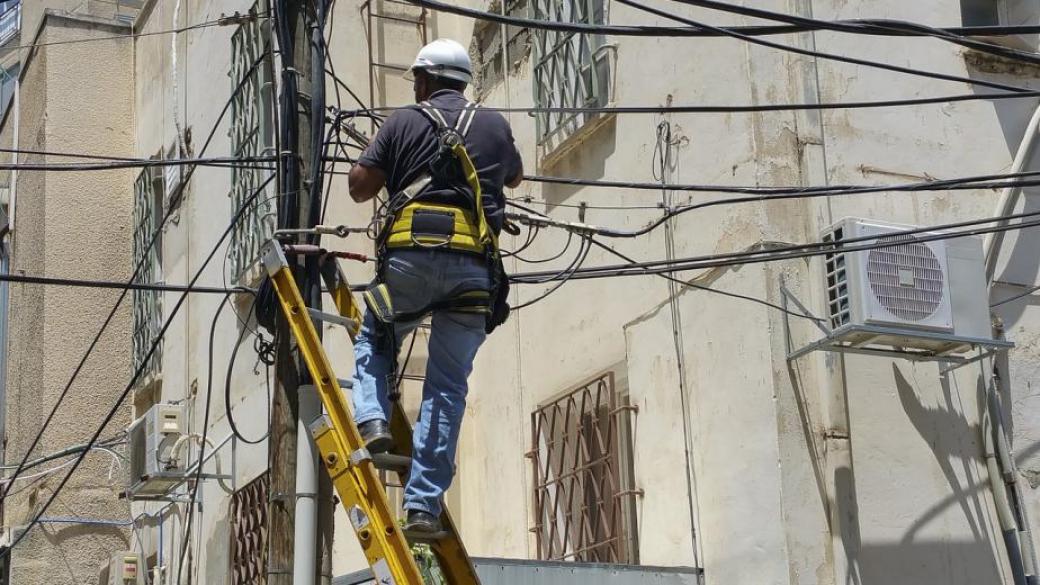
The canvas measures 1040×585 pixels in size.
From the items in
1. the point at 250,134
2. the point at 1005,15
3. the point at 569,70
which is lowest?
the point at 569,70

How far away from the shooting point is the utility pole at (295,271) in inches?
306

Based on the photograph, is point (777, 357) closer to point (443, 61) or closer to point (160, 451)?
point (443, 61)

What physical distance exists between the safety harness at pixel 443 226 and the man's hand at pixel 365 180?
13 centimetres

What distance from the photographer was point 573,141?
1235 cm

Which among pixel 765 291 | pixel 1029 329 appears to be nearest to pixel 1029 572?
pixel 1029 329

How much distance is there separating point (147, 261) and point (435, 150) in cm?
1270

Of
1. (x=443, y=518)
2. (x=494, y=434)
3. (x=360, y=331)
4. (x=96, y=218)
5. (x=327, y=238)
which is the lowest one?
(x=443, y=518)

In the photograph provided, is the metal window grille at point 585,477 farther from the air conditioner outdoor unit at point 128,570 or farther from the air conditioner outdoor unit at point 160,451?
the air conditioner outdoor unit at point 128,570

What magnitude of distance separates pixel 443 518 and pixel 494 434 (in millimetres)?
5854

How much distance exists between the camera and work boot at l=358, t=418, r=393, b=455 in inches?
285

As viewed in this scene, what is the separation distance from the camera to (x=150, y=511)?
1831 cm

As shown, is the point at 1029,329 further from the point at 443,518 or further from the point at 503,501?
the point at 443,518

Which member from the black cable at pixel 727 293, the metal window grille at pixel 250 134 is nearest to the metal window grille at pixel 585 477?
the black cable at pixel 727 293

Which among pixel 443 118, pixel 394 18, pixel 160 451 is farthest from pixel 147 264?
pixel 443 118
